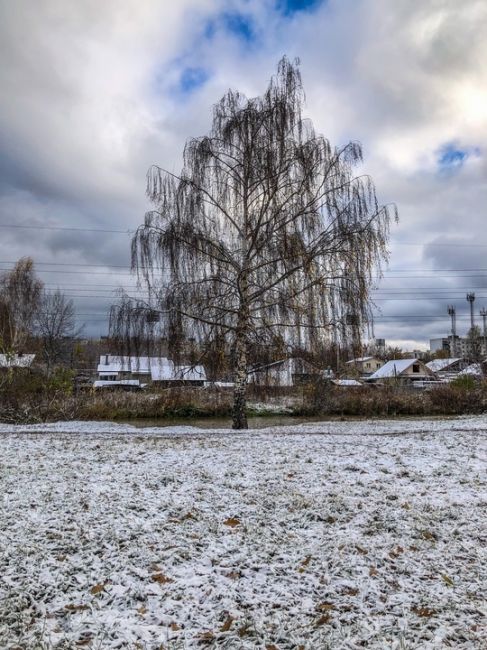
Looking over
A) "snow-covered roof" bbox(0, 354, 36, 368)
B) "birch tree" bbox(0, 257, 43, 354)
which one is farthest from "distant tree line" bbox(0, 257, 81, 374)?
"snow-covered roof" bbox(0, 354, 36, 368)

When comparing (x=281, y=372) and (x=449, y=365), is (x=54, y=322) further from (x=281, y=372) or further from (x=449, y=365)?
(x=449, y=365)

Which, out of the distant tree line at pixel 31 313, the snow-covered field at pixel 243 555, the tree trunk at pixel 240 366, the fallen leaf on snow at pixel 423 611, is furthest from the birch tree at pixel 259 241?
the distant tree line at pixel 31 313

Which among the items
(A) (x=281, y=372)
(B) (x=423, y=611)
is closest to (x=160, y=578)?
(B) (x=423, y=611)

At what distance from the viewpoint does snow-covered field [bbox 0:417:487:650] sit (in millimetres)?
Answer: 2488

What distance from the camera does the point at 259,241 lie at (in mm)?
11156

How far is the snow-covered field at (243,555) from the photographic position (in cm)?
249

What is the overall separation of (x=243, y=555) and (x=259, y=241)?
8.76 m

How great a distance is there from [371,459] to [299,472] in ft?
3.87

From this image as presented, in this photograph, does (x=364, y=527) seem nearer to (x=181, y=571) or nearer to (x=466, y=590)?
(x=466, y=590)

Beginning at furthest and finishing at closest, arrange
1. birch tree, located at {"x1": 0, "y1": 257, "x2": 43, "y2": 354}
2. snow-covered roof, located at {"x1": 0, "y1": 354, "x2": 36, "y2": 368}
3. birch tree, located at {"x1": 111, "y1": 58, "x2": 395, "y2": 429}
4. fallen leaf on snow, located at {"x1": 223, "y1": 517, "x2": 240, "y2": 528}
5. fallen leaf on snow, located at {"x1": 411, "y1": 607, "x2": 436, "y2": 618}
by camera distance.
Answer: birch tree, located at {"x1": 0, "y1": 257, "x2": 43, "y2": 354}, snow-covered roof, located at {"x1": 0, "y1": 354, "x2": 36, "y2": 368}, birch tree, located at {"x1": 111, "y1": 58, "x2": 395, "y2": 429}, fallen leaf on snow, located at {"x1": 223, "y1": 517, "x2": 240, "y2": 528}, fallen leaf on snow, located at {"x1": 411, "y1": 607, "x2": 436, "y2": 618}

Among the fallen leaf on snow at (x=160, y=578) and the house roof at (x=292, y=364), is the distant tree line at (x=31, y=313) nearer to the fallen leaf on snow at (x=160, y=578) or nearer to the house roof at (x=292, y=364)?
the house roof at (x=292, y=364)

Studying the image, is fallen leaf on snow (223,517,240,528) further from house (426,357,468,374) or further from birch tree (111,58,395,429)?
house (426,357,468,374)

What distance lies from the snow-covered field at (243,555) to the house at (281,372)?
5.77 m

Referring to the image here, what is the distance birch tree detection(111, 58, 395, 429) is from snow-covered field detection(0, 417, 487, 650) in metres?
5.69
